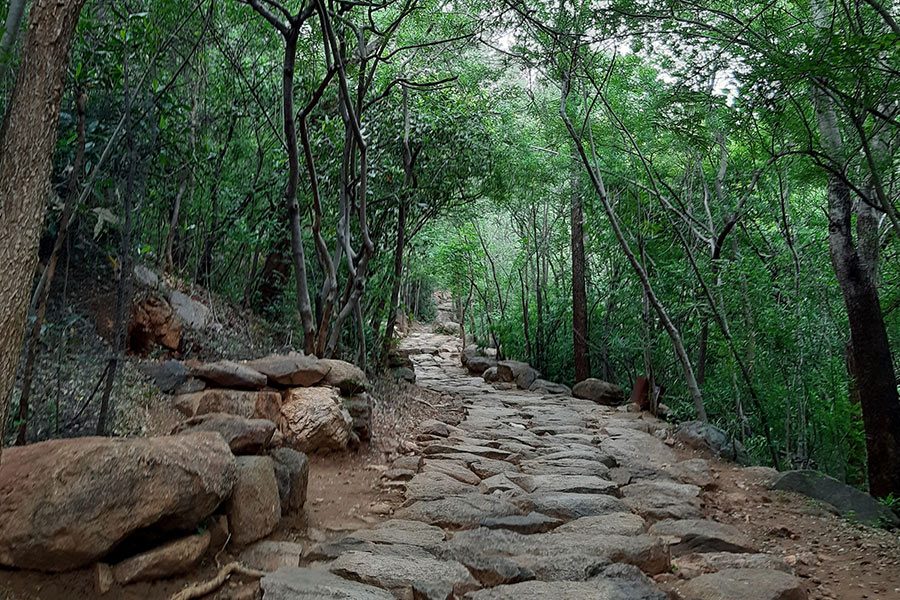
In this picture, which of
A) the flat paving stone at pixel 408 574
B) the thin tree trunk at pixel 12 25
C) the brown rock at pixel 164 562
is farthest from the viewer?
the flat paving stone at pixel 408 574

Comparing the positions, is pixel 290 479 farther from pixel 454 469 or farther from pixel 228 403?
pixel 454 469

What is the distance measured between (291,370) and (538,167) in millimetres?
7111

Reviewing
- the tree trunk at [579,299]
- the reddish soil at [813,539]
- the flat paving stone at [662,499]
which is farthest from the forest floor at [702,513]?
the tree trunk at [579,299]

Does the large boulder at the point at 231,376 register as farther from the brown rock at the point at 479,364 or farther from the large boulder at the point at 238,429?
the brown rock at the point at 479,364

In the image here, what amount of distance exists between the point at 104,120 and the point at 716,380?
7.53 m

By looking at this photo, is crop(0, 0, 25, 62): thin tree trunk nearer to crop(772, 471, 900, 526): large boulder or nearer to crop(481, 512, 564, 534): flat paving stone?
crop(481, 512, 564, 534): flat paving stone

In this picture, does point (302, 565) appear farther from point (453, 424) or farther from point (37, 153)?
point (453, 424)

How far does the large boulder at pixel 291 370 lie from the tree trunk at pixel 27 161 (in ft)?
9.55

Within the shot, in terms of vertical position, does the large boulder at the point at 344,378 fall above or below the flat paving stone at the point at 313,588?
above

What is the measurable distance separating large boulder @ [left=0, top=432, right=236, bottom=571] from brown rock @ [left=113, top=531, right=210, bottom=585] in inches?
3.4

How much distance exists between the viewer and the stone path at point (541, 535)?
2646mm

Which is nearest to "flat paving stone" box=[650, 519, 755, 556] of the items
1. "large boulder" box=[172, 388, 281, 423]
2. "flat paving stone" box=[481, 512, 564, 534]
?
"flat paving stone" box=[481, 512, 564, 534]

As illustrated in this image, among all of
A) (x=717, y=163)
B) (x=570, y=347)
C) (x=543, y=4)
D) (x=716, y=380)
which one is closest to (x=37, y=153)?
(x=543, y=4)

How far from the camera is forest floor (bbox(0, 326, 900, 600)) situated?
2.29 meters
